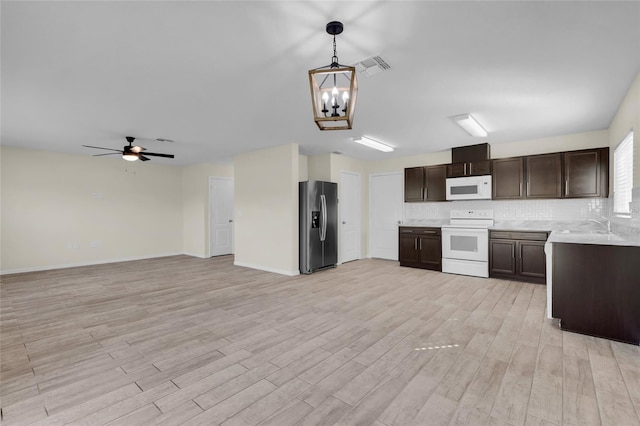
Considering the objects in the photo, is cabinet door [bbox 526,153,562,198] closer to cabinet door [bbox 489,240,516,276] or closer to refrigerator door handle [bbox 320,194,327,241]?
cabinet door [bbox 489,240,516,276]

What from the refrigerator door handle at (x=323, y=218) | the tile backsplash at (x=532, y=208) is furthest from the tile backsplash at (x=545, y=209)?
the refrigerator door handle at (x=323, y=218)

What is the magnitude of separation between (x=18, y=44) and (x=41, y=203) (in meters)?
5.50

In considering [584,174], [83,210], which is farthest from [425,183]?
[83,210]

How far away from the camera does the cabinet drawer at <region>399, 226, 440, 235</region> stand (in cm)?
595

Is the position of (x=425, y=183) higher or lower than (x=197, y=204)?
higher

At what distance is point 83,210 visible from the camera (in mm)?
6797

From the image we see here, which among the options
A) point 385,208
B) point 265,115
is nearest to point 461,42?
point 265,115

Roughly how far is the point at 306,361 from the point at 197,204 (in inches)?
273

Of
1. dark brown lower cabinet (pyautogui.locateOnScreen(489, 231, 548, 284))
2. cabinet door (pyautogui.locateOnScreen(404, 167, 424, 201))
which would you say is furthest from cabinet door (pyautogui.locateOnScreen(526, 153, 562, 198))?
cabinet door (pyautogui.locateOnScreen(404, 167, 424, 201))

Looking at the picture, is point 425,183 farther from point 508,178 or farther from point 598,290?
point 598,290

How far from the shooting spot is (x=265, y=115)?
4.02 metres

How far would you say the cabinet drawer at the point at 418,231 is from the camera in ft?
19.5

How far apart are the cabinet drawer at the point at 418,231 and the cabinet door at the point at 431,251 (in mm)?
104

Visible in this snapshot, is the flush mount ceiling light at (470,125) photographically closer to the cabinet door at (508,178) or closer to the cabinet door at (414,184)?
the cabinet door at (508,178)
